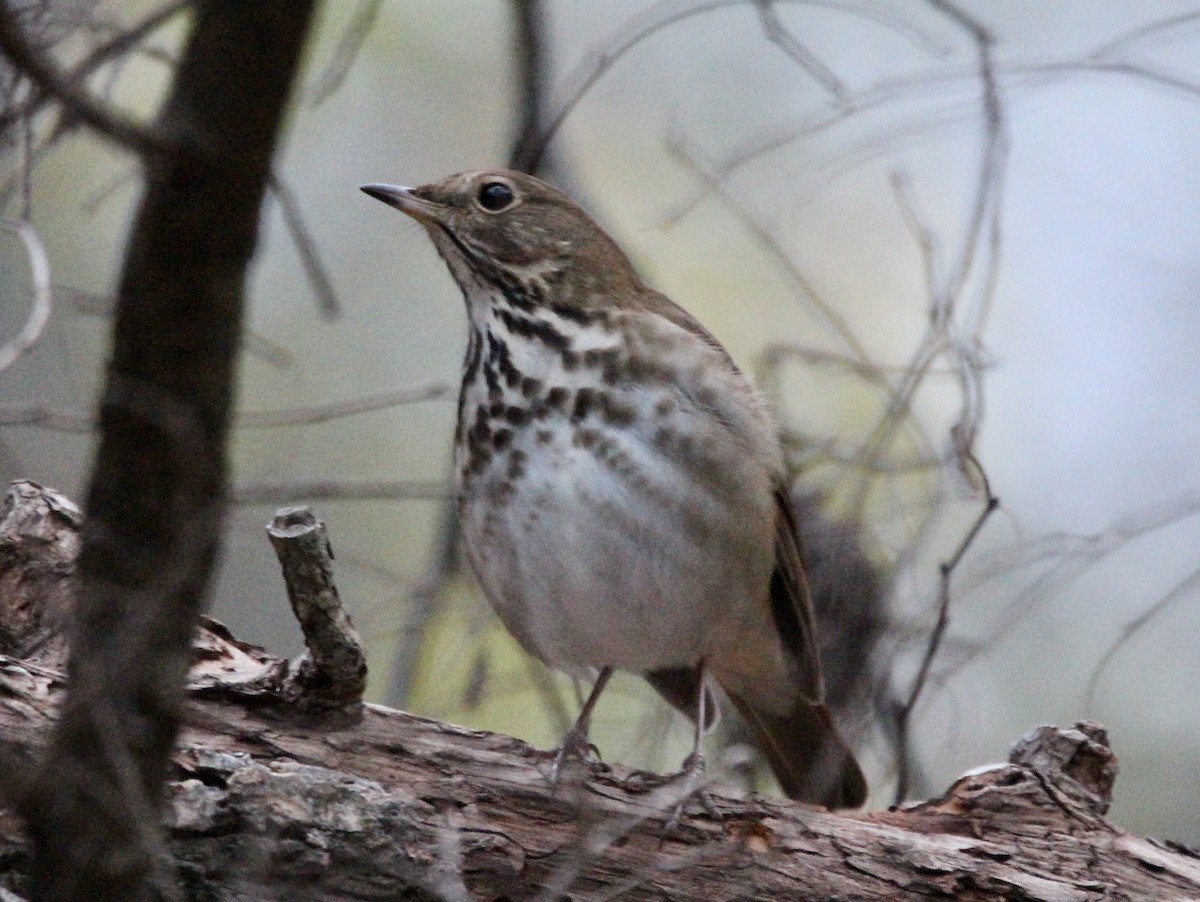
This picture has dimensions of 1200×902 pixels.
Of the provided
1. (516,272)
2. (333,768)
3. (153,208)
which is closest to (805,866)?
(333,768)

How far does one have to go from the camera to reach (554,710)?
3.98 meters

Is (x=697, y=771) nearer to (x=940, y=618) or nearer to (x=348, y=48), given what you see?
(x=940, y=618)

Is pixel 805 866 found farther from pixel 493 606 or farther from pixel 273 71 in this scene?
pixel 273 71

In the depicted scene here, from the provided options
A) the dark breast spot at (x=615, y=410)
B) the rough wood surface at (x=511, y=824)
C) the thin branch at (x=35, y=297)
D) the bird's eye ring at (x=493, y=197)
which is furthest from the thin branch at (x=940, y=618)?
the thin branch at (x=35, y=297)

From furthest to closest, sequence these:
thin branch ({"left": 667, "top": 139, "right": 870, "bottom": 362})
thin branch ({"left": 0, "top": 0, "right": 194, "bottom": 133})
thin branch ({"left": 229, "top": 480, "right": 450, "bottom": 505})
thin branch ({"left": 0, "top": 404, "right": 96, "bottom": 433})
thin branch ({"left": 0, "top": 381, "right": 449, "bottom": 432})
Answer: thin branch ({"left": 667, "top": 139, "right": 870, "bottom": 362}) < thin branch ({"left": 0, "top": 381, "right": 449, "bottom": 432}) < thin branch ({"left": 0, "top": 404, "right": 96, "bottom": 433}) < thin branch ({"left": 229, "top": 480, "right": 450, "bottom": 505}) < thin branch ({"left": 0, "top": 0, "right": 194, "bottom": 133})

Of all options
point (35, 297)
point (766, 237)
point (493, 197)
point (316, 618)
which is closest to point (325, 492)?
point (316, 618)

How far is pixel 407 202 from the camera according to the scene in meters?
4.20

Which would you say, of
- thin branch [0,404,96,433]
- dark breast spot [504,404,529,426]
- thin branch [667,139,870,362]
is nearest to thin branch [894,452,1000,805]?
thin branch [667,139,870,362]

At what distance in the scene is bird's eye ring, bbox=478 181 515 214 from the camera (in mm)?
4281

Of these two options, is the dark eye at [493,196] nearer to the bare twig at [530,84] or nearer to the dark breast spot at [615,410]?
the bare twig at [530,84]

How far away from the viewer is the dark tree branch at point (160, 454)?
1779mm

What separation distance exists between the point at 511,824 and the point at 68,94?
2.21 meters

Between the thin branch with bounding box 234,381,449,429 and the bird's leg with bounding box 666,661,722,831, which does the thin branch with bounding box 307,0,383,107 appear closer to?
the thin branch with bounding box 234,381,449,429

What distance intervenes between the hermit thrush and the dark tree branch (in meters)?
1.70
